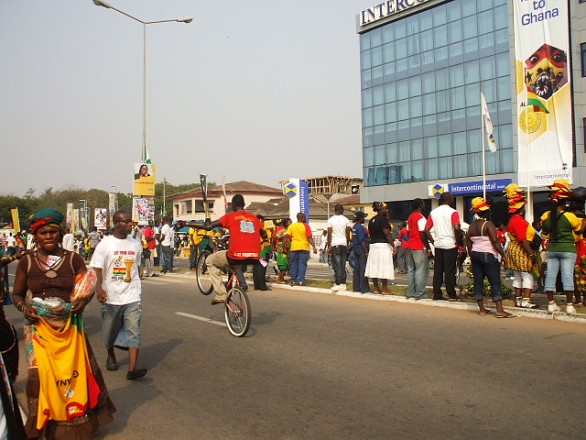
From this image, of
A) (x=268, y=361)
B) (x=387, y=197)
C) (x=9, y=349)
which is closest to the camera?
(x=9, y=349)

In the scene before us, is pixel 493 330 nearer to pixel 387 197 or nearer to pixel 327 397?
pixel 327 397

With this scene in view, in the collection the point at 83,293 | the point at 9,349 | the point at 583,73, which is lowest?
the point at 9,349

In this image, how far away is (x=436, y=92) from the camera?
149 ft

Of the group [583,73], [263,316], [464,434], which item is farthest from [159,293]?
[583,73]

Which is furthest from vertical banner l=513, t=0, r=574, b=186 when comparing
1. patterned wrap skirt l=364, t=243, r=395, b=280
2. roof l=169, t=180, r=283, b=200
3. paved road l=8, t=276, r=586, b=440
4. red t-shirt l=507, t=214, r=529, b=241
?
roof l=169, t=180, r=283, b=200

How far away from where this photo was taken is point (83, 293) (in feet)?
14.5

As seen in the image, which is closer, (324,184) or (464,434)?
(464,434)

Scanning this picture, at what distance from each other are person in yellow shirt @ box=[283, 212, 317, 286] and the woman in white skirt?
2.42m

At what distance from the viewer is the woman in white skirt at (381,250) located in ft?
41.6

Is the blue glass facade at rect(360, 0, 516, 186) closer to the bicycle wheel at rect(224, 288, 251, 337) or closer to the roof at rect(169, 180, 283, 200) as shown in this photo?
the roof at rect(169, 180, 283, 200)

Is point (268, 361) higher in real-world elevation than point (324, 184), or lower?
lower

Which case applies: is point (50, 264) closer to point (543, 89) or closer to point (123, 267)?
point (123, 267)

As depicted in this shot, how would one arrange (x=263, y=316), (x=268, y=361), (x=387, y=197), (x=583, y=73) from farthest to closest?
(x=387, y=197) → (x=583, y=73) → (x=263, y=316) → (x=268, y=361)

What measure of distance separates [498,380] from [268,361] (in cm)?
257
